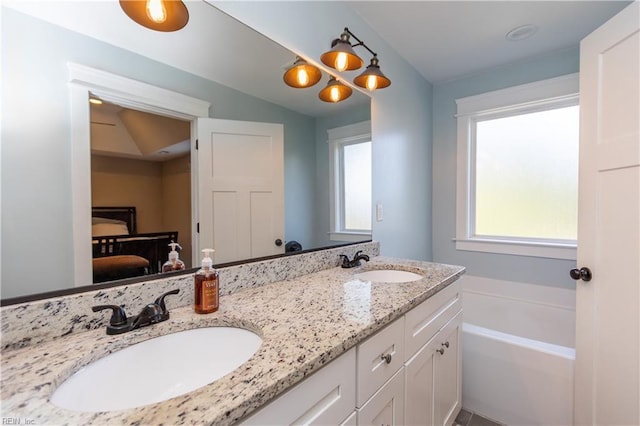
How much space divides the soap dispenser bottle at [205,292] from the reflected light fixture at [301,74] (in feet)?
3.16

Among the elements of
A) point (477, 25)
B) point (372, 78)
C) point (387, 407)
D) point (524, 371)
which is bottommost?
point (524, 371)

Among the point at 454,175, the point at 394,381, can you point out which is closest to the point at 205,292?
the point at 394,381

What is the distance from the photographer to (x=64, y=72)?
28.7 inches

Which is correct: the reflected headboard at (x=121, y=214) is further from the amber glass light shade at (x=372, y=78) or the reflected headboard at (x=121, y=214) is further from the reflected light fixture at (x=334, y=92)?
the amber glass light shade at (x=372, y=78)

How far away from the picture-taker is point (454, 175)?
2598 mm

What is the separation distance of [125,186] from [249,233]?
49cm

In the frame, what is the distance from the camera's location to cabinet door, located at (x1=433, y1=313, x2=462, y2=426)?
1.31 m

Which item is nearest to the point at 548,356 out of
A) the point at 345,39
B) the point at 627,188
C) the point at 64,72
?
the point at 627,188

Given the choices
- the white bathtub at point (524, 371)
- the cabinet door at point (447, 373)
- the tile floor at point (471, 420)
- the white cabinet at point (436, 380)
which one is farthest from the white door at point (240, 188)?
the tile floor at point (471, 420)

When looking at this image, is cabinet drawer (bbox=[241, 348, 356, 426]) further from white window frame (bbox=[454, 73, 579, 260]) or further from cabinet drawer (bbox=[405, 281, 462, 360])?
white window frame (bbox=[454, 73, 579, 260])

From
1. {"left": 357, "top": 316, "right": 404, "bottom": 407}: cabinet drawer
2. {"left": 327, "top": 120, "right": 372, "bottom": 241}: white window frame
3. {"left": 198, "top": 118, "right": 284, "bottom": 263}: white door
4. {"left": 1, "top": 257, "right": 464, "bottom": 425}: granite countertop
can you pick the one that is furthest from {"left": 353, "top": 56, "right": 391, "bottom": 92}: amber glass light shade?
{"left": 357, "top": 316, "right": 404, "bottom": 407}: cabinet drawer

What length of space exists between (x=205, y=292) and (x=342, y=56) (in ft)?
3.98

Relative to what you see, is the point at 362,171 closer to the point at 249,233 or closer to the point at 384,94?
the point at 384,94

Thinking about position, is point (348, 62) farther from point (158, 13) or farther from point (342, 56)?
point (158, 13)
